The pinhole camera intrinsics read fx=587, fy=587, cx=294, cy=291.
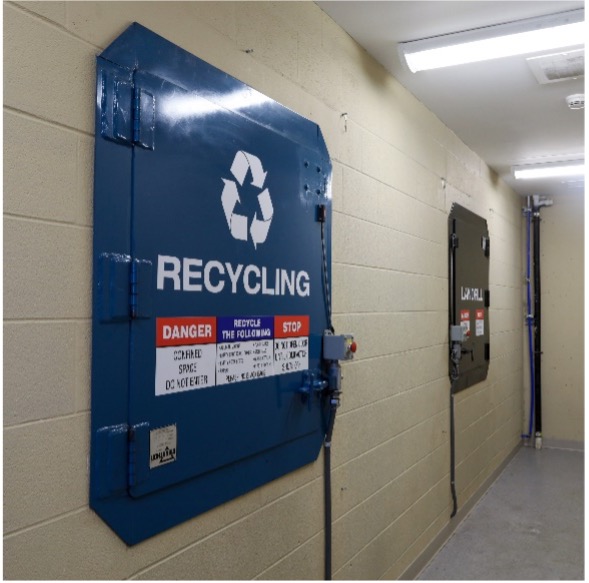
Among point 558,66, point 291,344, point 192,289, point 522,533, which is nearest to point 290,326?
point 291,344

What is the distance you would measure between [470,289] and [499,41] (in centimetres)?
204

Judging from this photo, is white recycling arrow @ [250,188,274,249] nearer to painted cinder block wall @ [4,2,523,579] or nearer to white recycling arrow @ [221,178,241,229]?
white recycling arrow @ [221,178,241,229]

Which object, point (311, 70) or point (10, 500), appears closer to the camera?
point (10, 500)

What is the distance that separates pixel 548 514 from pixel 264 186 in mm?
3439

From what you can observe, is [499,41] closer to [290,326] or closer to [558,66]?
[558,66]

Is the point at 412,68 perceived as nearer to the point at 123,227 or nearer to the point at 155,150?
the point at 155,150

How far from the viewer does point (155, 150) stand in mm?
1438

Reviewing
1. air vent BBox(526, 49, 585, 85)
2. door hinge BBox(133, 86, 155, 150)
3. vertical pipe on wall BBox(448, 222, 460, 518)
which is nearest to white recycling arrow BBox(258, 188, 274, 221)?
door hinge BBox(133, 86, 155, 150)

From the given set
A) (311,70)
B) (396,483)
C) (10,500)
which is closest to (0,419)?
(10,500)

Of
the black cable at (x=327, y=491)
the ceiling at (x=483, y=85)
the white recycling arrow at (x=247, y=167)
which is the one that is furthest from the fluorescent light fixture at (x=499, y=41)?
the black cable at (x=327, y=491)

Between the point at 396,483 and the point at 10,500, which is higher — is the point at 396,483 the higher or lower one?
the lower one

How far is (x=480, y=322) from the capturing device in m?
4.38

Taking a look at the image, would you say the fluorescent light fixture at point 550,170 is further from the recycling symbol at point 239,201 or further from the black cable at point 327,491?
the recycling symbol at point 239,201

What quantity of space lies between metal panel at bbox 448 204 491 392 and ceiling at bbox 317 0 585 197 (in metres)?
0.58
